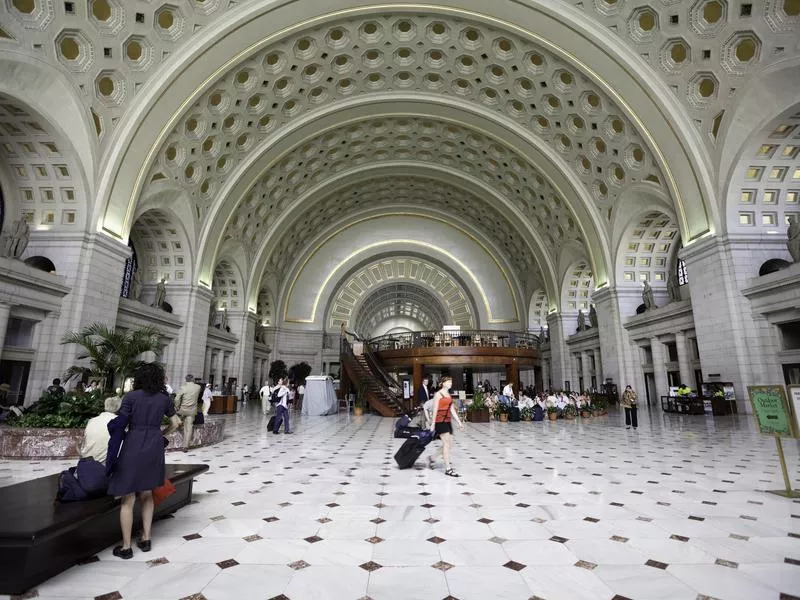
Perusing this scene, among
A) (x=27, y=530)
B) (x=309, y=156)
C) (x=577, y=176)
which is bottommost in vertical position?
(x=27, y=530)

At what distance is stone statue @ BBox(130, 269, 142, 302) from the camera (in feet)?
62.7

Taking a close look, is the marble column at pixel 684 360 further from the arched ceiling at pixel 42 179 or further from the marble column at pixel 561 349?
the arched ceiling at pixel 42 179

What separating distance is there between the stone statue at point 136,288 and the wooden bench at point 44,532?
17498mm

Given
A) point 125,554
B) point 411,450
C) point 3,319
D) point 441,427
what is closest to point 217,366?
point 3,319

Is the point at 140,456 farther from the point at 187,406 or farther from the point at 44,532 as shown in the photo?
the point at 187,406

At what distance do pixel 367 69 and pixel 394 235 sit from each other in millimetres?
15821

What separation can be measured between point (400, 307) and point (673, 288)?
3078 cm

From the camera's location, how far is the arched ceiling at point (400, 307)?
3714 cm

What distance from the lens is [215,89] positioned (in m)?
16.0

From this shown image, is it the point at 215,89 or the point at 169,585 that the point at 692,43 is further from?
the point at 169,585

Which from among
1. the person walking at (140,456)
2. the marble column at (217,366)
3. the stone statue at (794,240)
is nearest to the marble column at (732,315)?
the stone statue at (794,240)

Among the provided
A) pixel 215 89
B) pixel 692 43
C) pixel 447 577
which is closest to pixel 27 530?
pixel 447 577

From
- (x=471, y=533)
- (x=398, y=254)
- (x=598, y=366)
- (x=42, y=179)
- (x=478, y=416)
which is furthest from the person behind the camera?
(x=398, y=254)

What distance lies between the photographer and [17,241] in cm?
1305
